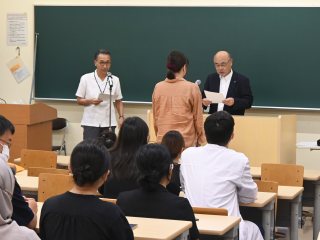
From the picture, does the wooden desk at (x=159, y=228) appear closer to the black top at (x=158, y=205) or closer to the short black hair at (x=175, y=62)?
the black top at (x=158, y=205)

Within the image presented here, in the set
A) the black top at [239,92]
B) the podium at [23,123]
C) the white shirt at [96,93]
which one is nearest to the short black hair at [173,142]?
the black top at [239,92]

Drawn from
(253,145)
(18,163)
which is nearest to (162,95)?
(253,145)

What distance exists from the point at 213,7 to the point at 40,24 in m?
2.44

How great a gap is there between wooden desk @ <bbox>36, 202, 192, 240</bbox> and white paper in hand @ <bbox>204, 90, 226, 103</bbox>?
12.3ft

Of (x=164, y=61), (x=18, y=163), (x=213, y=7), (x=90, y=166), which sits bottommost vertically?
(x=18, y=163)

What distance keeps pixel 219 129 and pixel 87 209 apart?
5.96 feet

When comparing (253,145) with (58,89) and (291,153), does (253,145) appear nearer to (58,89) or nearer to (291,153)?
(291,153)

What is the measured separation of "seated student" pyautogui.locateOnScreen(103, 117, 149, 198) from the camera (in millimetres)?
4750

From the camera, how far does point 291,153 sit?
7.98 meters

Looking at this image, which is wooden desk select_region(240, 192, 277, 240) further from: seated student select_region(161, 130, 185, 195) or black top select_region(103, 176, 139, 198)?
black top select_region(103, 176, 139, 198)

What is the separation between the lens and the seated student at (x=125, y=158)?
4.75 meters

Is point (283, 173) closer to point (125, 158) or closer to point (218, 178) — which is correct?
point (218, 178)

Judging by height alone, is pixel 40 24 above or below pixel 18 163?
above

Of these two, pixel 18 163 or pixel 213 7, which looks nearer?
pixel 18 163
